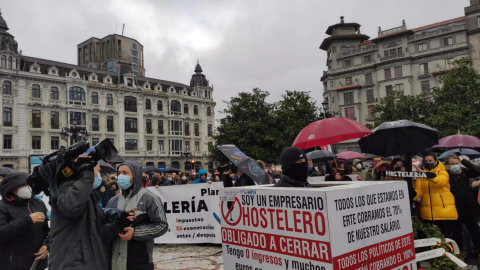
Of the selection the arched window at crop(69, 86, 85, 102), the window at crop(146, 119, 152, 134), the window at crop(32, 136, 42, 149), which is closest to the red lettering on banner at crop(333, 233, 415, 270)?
the window at crop(32, 136, 42, 149)

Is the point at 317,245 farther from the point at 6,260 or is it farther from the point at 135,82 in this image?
the point at 135,82

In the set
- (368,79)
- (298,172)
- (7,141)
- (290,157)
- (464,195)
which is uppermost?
(368,79)

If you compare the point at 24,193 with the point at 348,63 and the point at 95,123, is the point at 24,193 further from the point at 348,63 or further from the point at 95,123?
the point at 348,63

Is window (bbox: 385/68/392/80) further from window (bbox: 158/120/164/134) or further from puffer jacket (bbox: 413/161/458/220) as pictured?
puffer jacket (bbox: 413/161/458/220)

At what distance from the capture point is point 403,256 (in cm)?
279

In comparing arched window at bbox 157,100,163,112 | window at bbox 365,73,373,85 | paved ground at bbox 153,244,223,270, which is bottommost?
paved ground at bbox 153,244,223,270

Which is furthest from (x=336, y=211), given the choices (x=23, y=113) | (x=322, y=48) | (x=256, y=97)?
(x=322, y=48)

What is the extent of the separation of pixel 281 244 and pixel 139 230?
1.46 meters

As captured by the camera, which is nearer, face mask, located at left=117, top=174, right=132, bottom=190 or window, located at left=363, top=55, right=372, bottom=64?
face mask, located at left=117, top=174, right=132, bottom=190

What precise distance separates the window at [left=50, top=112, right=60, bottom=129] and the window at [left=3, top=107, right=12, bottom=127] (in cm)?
458

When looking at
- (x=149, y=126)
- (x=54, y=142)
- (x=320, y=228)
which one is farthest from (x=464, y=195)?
(x=149, y=126)

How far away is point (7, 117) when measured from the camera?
4216cm

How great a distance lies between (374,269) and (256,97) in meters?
31.8

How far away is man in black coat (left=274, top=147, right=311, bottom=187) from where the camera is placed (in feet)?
11.1
